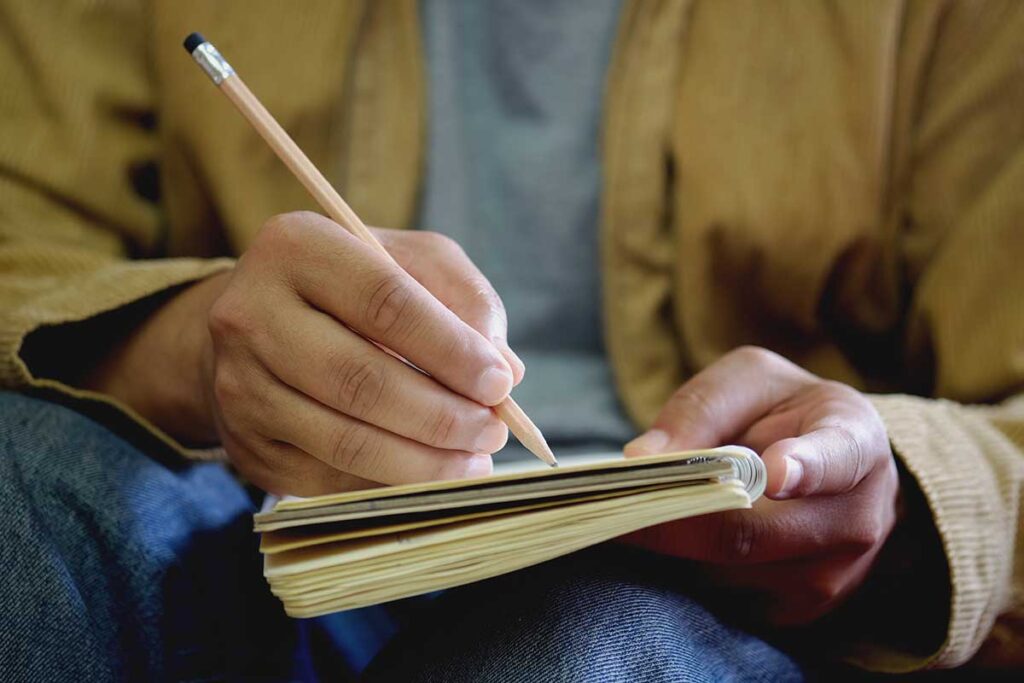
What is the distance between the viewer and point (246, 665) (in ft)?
1.87

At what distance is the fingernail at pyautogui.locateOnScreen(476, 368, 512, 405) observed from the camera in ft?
1.46

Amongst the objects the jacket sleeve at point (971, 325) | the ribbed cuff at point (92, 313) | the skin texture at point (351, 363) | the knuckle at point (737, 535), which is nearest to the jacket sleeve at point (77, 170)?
the ribbed cuff at point (92, 313)

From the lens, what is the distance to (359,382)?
0.46 meters

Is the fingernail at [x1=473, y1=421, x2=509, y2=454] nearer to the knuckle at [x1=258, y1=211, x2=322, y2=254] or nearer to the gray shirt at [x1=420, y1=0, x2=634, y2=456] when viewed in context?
the knuckle at [x1=258, y1=211, x2=322, y2=254]

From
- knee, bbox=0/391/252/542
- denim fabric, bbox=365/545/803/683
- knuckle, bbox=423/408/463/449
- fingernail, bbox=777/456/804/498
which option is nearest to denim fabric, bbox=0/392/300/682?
knee, bbox=0/391/252/542

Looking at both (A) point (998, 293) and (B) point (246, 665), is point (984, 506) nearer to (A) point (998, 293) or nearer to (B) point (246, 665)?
(A) point (998, 293)

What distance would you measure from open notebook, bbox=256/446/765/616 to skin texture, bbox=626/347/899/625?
79mm

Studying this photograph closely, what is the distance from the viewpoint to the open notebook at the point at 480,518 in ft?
1.21

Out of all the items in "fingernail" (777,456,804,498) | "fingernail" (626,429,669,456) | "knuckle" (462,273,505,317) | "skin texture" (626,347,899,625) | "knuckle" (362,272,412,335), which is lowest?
"skin texture" (626,347,899,625)

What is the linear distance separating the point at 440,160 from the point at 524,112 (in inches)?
4.4

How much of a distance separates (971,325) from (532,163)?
44 centimetres

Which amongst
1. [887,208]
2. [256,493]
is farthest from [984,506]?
[256,493]

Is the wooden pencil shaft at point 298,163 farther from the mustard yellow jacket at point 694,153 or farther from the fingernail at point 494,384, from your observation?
the mustard yellow jacket at point 694,153

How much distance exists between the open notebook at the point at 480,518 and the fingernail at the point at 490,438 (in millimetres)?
69
